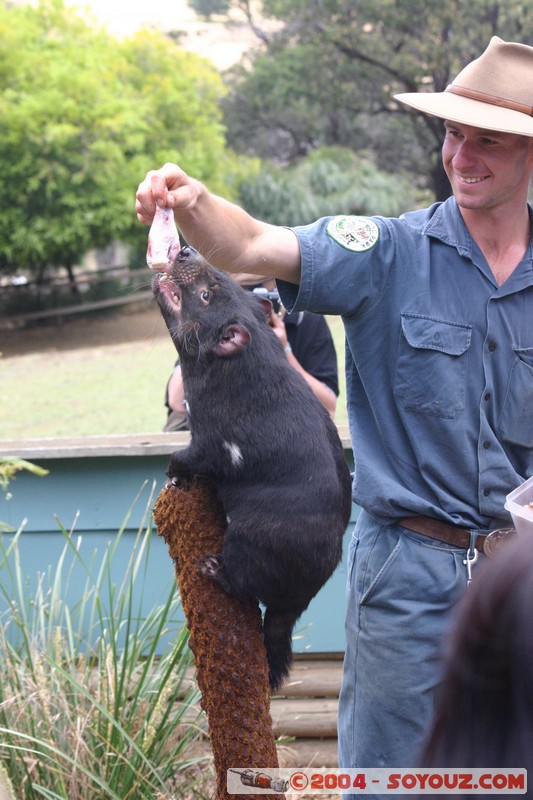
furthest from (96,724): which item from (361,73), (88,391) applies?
(361,73)

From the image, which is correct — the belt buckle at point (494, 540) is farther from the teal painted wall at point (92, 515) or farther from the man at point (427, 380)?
the teal painted wall at point (92, 515)

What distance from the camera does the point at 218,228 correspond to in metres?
2.07

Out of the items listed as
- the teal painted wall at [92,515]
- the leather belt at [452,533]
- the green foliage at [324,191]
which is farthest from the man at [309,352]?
the green foliage at [324,191]

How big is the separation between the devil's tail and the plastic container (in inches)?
23.7

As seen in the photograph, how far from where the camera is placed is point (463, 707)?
97cm

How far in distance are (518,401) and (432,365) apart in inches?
9.2

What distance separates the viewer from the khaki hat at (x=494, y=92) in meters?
2.24

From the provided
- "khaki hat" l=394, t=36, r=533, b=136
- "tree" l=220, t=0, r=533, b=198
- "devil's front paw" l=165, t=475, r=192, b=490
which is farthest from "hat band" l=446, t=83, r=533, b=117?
"tree" l=220, t=0, r=533, b=198

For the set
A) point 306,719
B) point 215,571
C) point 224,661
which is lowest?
point 306,719

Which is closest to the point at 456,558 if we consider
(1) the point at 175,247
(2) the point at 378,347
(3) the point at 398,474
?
(3) the point at 398,474

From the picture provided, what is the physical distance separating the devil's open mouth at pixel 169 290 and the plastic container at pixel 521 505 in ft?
3.25

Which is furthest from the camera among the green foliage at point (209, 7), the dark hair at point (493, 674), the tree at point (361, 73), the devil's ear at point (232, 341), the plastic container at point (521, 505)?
the green foliage at point (209, 7)

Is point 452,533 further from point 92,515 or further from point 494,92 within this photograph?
point 92,515

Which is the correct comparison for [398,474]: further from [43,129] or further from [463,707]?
[43,129]
